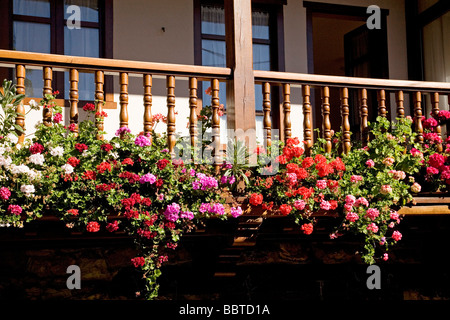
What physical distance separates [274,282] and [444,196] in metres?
2.30

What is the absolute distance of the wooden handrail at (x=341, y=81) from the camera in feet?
17.2

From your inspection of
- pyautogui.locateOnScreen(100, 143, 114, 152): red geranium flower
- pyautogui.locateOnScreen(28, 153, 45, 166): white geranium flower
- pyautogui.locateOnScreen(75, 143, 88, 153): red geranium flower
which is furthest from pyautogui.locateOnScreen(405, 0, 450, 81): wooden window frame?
pyautogui.locateOnScreen(28, 153, 45, 166): white geranium flower

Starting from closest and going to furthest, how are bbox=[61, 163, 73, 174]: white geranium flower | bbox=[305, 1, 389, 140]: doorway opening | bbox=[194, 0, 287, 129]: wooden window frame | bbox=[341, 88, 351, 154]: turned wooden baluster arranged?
bbox=[61, 163, 73, 174]: white geranium flower < bbox=[341, 88, 351, 154]: turned wooden baluster < bbox=[194, 0, 287, 129]: wooden window frame < bbox=[305, 1, 389, 140]: doorway opening

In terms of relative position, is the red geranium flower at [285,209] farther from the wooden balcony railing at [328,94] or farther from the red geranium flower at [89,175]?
the red geranium flower at [89,175]

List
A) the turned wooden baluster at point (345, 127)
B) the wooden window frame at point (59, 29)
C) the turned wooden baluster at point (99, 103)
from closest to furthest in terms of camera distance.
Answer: the turned wooden baluster at point (99, 103), the turned wooden baluster at point (345, 127), the wooden window frame at point (59, 29)

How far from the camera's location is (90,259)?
591 centimetres

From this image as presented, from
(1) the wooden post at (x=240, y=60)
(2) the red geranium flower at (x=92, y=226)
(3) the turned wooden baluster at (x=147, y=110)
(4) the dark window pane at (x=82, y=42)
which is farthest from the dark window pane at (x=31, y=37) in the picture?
(2) the red geranium flower at (x=92, y=226)

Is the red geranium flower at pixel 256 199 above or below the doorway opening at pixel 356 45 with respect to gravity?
below

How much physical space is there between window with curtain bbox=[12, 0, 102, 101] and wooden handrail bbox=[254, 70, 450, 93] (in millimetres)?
2843

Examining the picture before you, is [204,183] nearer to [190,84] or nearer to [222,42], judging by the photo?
[190,84]

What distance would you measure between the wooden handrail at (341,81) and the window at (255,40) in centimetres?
217

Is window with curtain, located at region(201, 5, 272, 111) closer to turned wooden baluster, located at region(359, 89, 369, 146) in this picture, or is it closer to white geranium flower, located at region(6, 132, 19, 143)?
turned wooden baluster, located at region(359, 89, 369, 146)

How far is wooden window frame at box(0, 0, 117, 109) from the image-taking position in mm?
6730
